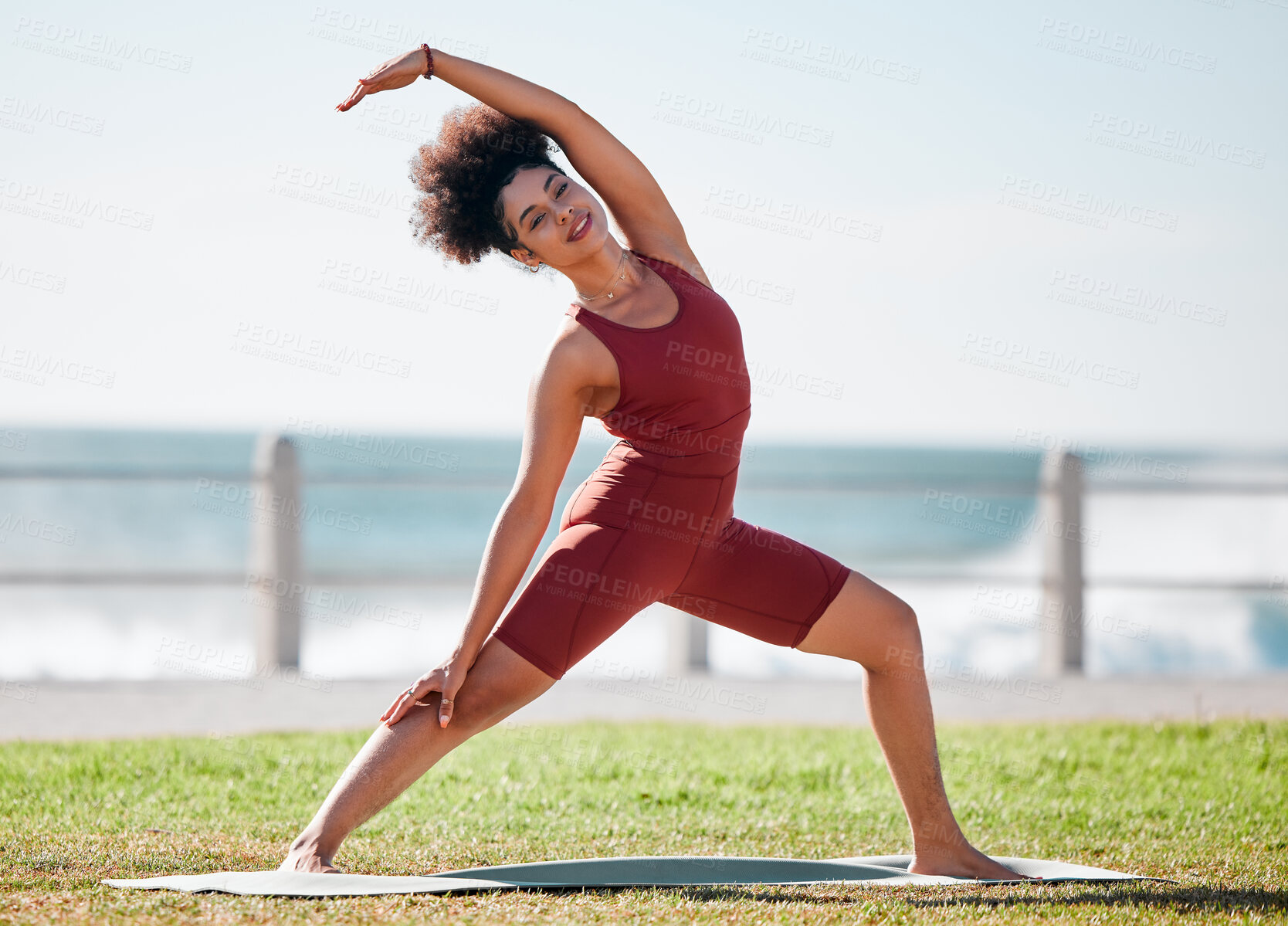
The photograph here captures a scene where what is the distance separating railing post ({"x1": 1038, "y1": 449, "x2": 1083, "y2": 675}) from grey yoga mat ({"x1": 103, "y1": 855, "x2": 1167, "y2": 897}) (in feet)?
14.7

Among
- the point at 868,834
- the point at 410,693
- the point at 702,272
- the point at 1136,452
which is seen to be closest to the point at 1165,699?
the point at 868,834

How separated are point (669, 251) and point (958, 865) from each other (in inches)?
73.0

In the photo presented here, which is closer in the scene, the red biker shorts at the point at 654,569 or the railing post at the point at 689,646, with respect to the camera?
the red biker shorts at the point at 654,569

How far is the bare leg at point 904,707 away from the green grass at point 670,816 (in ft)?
0.45

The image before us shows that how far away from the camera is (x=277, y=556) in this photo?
309 inches

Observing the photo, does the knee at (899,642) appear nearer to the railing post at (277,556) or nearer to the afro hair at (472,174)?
the afro hair at (472,174)

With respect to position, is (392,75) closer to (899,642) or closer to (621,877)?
(899,642)

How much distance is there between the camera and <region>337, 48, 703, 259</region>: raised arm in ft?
11.0

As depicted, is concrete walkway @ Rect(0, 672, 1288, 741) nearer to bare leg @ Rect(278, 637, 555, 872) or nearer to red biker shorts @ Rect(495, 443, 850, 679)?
bare leg @ Rect(278, 637, 555, 872)

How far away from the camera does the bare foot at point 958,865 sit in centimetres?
362

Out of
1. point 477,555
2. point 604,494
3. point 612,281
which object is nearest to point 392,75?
point 612,281

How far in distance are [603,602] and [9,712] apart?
500cm

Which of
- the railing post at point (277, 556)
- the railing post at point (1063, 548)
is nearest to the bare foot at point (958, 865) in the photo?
the railing post at point (1063, 548)

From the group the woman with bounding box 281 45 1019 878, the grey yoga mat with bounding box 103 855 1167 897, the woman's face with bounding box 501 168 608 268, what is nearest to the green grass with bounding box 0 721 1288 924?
the grey yoga mat with bounding box 103 855 1167 897
